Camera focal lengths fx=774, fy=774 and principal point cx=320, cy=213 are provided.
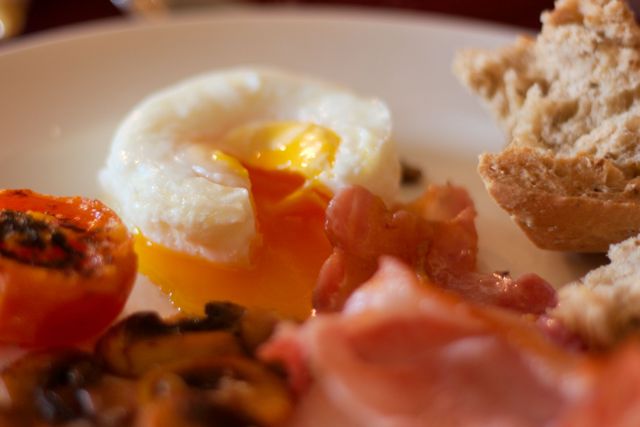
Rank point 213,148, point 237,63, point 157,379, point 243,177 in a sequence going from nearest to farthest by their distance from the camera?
1. point 157,379
2. point 243,177
3. point 213,148
4. point 237,63

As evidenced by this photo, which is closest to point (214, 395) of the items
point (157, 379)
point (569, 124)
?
point (157, 379)

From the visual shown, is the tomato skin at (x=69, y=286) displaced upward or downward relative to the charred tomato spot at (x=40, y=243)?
downward

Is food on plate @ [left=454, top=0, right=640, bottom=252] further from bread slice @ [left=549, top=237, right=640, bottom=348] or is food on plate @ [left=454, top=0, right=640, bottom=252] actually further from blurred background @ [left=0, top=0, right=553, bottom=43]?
blurred background @ [left=0, top=0, right=553, bottom=43]

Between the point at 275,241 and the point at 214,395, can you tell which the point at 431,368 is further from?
the point at 275,241

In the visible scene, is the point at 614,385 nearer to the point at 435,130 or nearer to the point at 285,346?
the point at 285,346

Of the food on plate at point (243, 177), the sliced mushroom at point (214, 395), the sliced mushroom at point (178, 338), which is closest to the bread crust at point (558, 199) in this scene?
the food on plate at point (243, 177)

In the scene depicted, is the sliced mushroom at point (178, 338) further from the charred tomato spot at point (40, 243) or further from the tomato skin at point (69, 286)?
the charred tomato spot at point (40, 243)

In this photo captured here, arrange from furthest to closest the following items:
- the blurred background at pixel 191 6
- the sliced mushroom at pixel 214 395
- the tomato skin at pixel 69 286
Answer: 1. the blurred background at pixel 191 6
2. the tomato skin at pixel 69 286
3. the sliced mushroom at pixel 214 395
